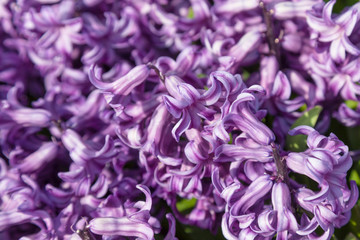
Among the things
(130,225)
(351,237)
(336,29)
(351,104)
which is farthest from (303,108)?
(130,225)

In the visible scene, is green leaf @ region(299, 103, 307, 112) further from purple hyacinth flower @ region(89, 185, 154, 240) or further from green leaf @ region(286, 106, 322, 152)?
purple hyacinth flower @ region(89, 185, 154, 240)

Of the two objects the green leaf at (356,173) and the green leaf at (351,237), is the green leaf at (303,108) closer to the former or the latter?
the green leaf at (356,173)

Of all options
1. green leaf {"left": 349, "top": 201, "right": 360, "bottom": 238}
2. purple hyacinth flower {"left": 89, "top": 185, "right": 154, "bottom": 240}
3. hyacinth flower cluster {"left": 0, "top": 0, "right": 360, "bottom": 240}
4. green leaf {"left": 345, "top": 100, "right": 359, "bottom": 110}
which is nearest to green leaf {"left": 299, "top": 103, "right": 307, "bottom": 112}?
hyacinth flower cluster {"left": 0, "top": 0, "right": 360, "bottom": 240}

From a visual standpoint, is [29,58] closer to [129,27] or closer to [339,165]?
[129,27]

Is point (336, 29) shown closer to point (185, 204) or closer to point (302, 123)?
point (302, 123)

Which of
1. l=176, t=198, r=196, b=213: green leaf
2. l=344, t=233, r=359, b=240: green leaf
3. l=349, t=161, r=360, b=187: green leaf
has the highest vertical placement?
l=349, t=161, r=360, b=187: green leaf

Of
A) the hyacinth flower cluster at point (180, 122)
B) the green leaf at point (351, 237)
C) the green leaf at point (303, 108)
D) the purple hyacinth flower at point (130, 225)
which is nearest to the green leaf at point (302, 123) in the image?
the hyacinth flower cluster at point (180, 122)

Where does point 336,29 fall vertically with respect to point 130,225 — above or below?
above

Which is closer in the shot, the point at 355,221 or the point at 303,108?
the point at 355,221
